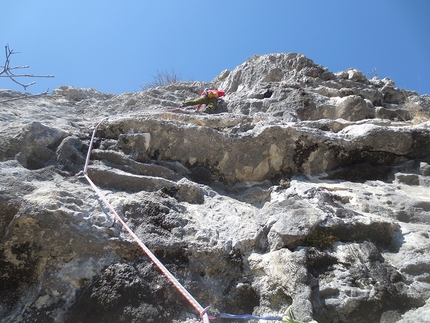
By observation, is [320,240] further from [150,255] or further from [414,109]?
[414,109]

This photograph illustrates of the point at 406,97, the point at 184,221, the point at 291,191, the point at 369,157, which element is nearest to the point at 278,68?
the point at 406,97

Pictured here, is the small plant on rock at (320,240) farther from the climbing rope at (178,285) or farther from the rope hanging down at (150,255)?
the rope hanging down at (150,255)

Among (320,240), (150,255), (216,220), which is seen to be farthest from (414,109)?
(150,255)

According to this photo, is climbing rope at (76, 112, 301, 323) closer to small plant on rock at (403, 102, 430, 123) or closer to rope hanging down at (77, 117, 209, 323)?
rope hanging down at (77, 117, 209, 323)

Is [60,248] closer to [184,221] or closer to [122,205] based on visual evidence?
[122,205]

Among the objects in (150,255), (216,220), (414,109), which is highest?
(414,109)

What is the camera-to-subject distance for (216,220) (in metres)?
3.58


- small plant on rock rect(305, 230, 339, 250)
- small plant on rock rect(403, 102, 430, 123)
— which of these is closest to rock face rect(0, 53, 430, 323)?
small plant on rock rect(305, 230, 339, 250)

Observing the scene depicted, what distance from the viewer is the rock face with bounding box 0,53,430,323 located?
2729 mm

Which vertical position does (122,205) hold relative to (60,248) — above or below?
above

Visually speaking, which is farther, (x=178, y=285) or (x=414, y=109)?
(x=414, y=109)

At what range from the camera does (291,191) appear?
3.92 meters

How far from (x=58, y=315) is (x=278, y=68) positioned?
8.46m

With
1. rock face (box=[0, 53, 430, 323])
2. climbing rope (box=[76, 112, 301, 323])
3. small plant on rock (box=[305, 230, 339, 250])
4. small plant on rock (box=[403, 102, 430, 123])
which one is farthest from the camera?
small plant on rock (box=[403, 102, 430, 123])
